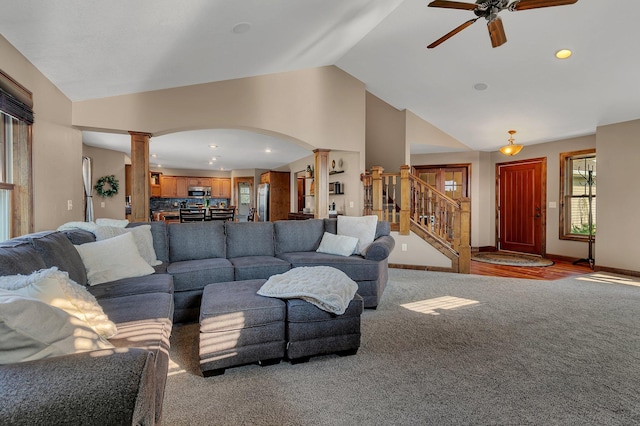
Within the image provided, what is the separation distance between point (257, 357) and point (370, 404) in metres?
0.76

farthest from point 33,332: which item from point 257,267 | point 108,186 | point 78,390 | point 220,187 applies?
point 220,187

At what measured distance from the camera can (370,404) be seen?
1797 mm

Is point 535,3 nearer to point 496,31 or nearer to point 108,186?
point 496,31

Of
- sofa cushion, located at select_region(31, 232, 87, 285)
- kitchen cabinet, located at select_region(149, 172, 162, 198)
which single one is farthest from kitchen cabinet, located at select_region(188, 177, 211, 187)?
sofa cushion, located at select_region(31, 232, 87, 285)

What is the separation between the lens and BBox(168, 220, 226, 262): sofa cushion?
11.8ft

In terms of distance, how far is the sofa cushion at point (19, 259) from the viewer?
1.62 m

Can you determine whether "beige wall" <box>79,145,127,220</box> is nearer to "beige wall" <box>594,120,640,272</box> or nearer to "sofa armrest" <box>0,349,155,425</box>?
"sofa armrest" <box>0,349,155,425</box>

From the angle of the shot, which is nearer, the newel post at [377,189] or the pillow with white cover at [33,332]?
the pillow with white cover at [33,332]

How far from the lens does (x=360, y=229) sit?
13.3 feet

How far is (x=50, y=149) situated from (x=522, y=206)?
8.09 m

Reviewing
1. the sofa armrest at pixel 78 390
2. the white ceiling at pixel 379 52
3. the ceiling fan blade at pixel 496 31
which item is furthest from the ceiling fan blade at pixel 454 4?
the sofa armrest at pixel 78 390

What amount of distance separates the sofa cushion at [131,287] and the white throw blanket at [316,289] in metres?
0.81

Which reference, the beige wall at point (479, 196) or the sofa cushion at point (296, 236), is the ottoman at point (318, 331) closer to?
the sofa cushion at point (296, 236)

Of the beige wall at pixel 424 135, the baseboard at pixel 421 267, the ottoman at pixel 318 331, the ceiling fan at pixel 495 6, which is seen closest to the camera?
the ottoman at pixel 318 331
